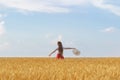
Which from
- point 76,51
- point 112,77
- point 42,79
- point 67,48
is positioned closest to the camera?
point 42,79

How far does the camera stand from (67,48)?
15008mm

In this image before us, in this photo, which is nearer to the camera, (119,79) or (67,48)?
(119,79)

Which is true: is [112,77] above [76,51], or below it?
below

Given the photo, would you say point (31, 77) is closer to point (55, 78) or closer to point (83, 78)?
point (55, 78)

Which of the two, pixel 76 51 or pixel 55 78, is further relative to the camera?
pixel 76 51

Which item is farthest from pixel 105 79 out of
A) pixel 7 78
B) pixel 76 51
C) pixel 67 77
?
pixel 76 51

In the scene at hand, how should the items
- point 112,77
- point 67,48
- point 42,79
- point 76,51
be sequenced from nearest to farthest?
point 42,79 < point 112,77 < point 76,51 < point 67,48

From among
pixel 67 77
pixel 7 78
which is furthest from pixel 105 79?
pixel 7 78

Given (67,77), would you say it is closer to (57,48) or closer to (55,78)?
(55,78)

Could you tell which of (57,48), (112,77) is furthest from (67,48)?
(112,77)

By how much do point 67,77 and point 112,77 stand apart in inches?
27.3

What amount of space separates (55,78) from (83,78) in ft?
1.25

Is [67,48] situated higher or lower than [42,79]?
higher

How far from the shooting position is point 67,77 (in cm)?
508
